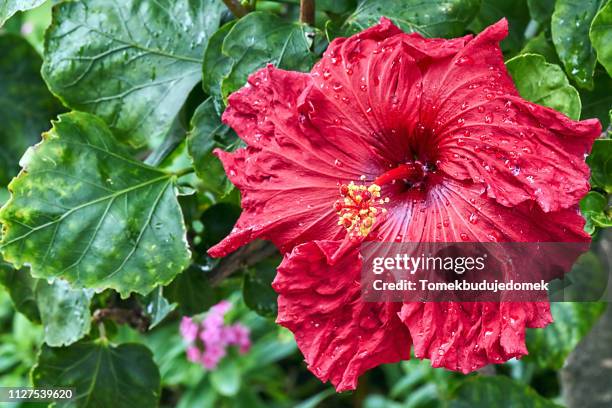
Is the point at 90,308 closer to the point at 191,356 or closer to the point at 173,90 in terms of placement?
the point at 173,90

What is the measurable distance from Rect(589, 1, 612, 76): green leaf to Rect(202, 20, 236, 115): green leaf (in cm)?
42

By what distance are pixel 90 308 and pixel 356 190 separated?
1.79 ft

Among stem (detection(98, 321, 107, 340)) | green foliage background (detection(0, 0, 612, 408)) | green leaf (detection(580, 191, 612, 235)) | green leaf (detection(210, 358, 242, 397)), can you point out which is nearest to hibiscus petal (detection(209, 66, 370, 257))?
green foliage background (detection(0, 0, 612, 408))

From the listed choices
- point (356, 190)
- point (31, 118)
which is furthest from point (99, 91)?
point (356, 190)

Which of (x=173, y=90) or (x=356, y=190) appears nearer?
(x=356, y=190)

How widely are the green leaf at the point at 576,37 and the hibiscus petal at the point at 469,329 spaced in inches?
11.4

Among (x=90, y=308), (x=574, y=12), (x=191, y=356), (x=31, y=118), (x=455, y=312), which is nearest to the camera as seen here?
(x=455, y=312)

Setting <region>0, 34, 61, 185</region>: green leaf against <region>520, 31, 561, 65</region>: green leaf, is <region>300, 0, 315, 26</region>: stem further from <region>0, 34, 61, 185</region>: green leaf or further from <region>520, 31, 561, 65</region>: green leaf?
<region>0, 34, 61, 185</region>: green leaf

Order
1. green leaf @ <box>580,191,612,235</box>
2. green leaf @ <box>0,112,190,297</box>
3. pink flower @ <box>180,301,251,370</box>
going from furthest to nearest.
A: pink flower @ <box>180,301,251,370</box> < green leaf @ <box>0,112,190,297</box> < green leaf @ <box>580,191,612,235</box>

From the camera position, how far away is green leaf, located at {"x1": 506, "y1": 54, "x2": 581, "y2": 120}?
2.79ft

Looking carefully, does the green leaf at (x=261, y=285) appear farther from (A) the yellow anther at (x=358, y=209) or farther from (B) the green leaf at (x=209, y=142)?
(A) the yellow anther at (x=358, y=209)

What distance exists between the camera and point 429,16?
97cm

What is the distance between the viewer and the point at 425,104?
85 cm

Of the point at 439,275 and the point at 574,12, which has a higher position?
the point at 574,12
